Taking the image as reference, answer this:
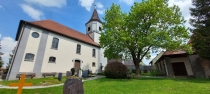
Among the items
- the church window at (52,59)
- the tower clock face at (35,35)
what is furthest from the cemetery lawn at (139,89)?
the tower clock face at (35,35)

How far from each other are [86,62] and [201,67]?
1817 cm

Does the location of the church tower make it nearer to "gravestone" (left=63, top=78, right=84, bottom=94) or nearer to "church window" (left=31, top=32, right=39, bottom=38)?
"church window" (left=31, top=32, right=39, bottom=38)

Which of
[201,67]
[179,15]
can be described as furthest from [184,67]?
[179,15]

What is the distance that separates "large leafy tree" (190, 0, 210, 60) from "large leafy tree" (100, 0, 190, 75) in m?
1.06

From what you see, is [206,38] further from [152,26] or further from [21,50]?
[21,50]

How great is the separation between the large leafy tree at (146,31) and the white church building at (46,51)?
690 centimetres

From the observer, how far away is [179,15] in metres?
14.6

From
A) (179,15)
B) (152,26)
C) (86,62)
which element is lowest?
(86,62)

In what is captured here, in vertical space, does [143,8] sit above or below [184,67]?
above

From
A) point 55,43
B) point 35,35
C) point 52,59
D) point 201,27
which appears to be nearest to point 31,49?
point 35,35

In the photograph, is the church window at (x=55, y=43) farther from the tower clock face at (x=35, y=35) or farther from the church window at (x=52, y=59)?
the tower clock face at (x=35, y=35)

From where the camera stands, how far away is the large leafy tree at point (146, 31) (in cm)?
1297

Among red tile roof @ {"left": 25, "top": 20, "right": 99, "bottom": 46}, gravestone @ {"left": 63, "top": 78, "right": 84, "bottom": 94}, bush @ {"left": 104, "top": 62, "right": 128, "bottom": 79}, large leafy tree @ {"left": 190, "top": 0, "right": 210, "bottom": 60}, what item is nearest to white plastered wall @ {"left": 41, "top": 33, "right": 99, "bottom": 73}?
red tile roof @ {"left": 25, "top": 20, "right": 99, "bottom": 46}

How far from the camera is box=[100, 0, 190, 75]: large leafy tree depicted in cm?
1297
